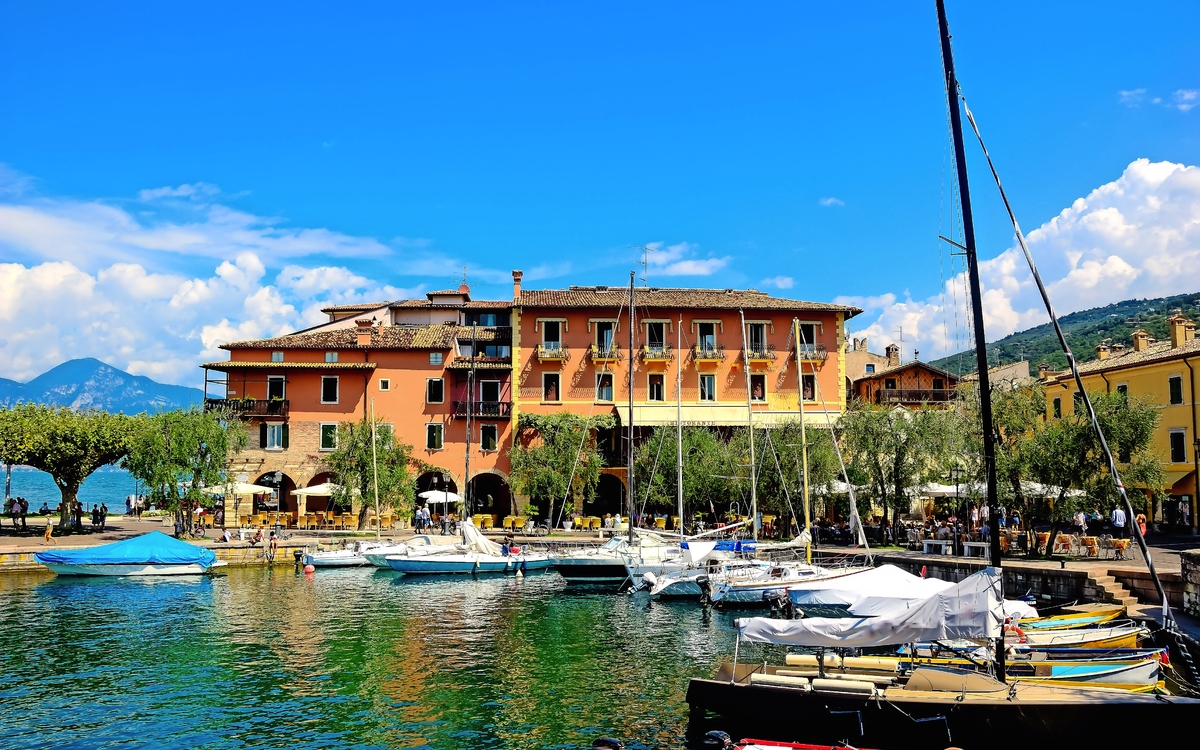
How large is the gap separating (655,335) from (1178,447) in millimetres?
27875

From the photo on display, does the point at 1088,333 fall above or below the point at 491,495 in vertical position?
above

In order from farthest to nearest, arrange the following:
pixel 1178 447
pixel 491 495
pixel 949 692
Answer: pixel 491 495 < pixel 1178 447 < pixel 949 692

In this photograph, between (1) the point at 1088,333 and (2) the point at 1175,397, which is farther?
(1) the point at 1088,333

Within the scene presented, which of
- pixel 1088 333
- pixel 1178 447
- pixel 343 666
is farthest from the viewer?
pixel 1088 333

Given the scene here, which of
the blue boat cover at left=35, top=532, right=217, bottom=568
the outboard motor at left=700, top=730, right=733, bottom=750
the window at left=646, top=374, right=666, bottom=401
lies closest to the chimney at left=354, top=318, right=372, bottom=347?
the window at left=646, top=374, right=666, bottom=401

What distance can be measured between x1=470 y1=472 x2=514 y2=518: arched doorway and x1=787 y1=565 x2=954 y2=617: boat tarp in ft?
99.6

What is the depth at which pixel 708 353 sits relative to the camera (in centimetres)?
5353

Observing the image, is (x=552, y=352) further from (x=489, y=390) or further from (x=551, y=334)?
(x=489, y=390)

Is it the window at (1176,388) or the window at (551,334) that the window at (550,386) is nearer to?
the window at (551,334)

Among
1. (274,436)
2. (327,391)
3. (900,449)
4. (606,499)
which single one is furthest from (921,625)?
(274,436)

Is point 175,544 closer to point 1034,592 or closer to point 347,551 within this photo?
point 347,551

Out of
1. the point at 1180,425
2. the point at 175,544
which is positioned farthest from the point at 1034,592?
the point at 175,544

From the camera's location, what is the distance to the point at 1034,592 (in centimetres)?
2559

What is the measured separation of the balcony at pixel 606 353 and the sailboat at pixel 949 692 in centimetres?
3745
